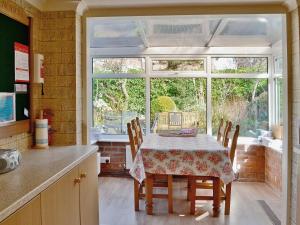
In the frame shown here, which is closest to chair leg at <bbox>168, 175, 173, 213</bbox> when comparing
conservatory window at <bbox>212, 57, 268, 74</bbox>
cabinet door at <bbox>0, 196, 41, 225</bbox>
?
cabinet door at <bbox>0, 196, 41, 225</bbox>

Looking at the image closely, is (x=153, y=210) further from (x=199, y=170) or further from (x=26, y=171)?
(x=26, y=171)

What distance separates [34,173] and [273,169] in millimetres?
3794

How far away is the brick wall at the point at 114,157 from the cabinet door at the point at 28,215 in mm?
3802

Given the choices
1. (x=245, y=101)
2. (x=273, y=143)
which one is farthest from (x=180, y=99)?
(x=273, y=143)

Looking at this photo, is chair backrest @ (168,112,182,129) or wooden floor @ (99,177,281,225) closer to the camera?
wooden floor @ (99,177,281,225)

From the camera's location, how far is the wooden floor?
3.36 metres

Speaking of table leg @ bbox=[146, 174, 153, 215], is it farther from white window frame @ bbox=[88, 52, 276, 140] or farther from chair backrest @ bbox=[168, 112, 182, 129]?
white window frame @ bbox=[88, 52, 276, 140]

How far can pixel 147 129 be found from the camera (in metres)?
5.32

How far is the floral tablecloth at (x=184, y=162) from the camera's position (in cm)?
338

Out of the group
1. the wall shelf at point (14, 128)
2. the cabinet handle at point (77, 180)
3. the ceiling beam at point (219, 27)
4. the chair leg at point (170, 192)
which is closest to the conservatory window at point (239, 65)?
the ceiling beam at point (219, 27)

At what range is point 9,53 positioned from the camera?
221 cm

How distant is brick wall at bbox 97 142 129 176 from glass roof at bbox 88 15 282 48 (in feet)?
5.29

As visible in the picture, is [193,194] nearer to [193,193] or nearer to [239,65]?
[193,193]

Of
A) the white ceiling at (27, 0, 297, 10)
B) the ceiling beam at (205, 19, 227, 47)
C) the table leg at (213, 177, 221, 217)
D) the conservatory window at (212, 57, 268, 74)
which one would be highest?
the ceiling beam at (205, 19, 227, 47)
